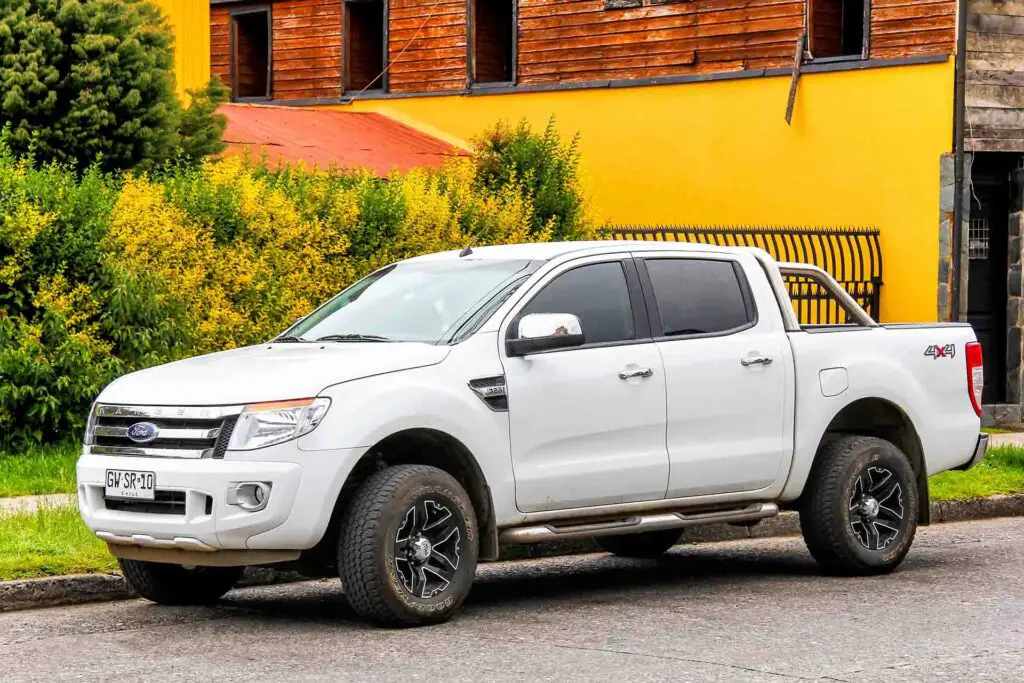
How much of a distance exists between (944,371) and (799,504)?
1280 mm

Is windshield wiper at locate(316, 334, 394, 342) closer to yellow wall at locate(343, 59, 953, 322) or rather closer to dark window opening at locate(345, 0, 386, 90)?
yellow wall at locate(343, 59, 953, 322)

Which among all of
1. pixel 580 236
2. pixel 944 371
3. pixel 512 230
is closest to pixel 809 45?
pixel 580 236

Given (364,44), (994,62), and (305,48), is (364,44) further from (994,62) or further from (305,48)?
(994,62)

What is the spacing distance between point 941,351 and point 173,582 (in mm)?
4649

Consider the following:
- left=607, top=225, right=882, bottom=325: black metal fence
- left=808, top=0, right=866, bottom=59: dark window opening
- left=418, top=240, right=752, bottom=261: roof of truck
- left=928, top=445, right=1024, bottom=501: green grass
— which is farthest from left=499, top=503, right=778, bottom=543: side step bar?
left=808, top=0, right=866, bottom=59: dark window opening

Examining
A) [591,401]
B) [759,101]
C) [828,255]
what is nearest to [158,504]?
[591,401]

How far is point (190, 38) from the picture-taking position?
22.3 m

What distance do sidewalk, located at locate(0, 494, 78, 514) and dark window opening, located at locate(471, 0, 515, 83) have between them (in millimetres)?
14717

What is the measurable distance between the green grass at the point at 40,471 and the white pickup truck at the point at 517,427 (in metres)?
3.28

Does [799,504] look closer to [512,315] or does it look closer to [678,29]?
[512,315]

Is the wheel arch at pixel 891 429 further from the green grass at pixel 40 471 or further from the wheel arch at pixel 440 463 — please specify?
the green grass at pixel 40 471

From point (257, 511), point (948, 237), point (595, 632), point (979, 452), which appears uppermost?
point (948, 237)

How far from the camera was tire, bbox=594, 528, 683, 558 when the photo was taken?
35.5ft

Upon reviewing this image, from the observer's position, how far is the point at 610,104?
23500 mm
